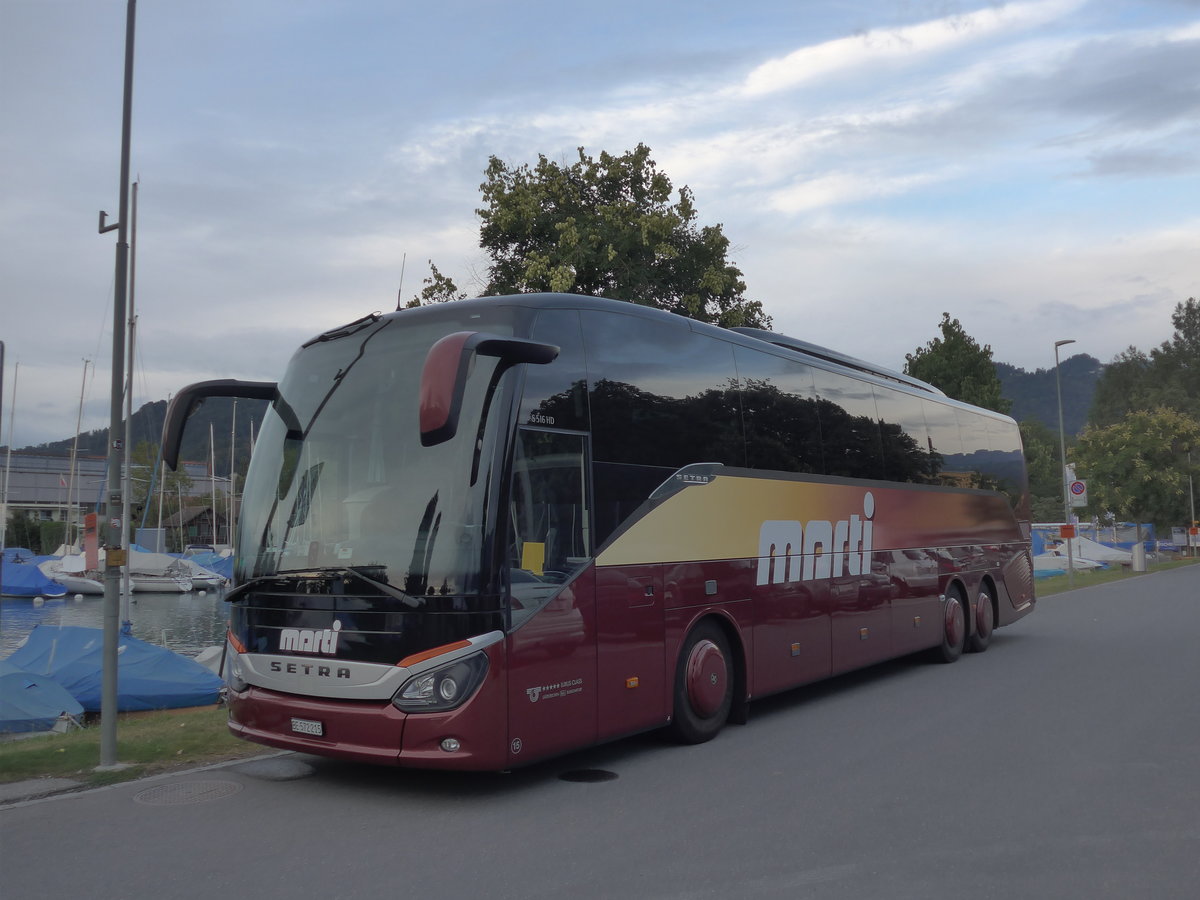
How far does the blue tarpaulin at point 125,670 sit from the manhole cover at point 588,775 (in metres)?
8.58

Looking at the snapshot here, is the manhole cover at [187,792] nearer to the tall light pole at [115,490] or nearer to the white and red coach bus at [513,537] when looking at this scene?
the white and red coach bus at [513,537]

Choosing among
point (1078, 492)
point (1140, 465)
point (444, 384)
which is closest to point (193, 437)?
point (1140, 465)

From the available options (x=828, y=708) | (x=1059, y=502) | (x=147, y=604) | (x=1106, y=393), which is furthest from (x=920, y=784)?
(x=1059, y=502)

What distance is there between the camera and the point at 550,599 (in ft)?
24.9

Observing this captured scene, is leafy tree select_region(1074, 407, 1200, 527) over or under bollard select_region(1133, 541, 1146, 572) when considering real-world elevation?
over

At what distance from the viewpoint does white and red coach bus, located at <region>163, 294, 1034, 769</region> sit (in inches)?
277

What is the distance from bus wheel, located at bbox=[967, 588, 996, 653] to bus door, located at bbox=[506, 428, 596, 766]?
10.3 m

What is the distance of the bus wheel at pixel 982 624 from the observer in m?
16.5

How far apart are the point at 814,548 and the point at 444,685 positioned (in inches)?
220

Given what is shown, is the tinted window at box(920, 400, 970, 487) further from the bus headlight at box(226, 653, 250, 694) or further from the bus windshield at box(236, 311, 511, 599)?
the bus headlight at box(226, 653, 250, 694)

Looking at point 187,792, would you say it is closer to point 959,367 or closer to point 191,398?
point 191,398

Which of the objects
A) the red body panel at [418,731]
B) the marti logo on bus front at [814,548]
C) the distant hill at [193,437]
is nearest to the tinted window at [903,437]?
the marti logo on bus front at [814,548]

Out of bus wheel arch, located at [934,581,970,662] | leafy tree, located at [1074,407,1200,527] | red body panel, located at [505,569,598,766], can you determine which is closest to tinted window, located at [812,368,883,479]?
bus wheel arch, located at [934,581,970,662]

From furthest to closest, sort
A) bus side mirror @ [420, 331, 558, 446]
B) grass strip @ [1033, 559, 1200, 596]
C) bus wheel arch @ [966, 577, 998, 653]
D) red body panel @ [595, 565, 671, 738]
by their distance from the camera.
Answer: grass strip @ [1033, 559, 1200, 596]
bus wheel arch @ [966, 577, 998, 653]
red body panel @ [595, 565, 671, 738]
bus side mirror @ [420, 331, 558, 446]
